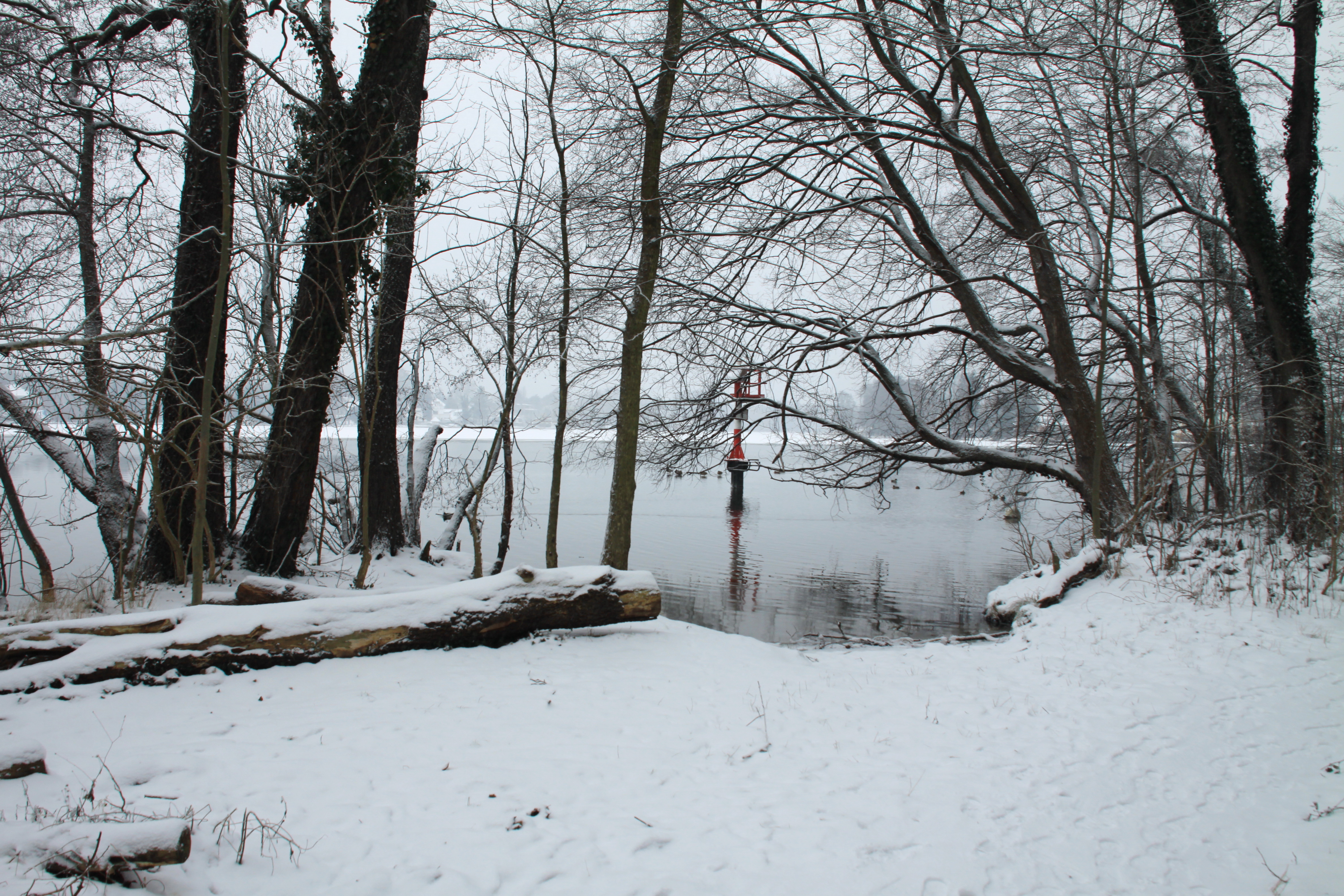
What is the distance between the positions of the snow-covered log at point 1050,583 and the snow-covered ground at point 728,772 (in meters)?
2.18

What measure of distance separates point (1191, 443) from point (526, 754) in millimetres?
10781

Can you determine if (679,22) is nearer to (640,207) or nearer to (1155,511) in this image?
(640,207)

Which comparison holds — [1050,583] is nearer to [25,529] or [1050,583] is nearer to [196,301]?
[196,301]

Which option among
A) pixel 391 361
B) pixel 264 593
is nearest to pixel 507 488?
pixel 391 361

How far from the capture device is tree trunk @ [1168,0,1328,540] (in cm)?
830

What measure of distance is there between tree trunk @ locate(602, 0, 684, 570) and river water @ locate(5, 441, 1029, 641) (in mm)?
1881

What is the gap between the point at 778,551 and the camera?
58.2ft

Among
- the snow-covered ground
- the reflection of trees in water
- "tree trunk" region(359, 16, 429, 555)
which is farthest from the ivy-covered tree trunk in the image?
the reflection of trees in water

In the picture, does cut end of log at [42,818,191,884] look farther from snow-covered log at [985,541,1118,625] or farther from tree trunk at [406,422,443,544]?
tree trunk at [406,422,443,544]

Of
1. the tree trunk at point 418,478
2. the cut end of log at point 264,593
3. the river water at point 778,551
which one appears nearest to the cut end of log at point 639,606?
the cut end of log at point 264,593

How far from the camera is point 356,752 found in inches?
136

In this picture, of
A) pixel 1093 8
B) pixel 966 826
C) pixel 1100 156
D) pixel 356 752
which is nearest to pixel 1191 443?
pixel 1100 156

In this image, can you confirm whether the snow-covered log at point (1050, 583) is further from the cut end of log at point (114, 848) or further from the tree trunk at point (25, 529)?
the tree trunk at point (25, 529)

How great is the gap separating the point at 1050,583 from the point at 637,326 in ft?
18.1
